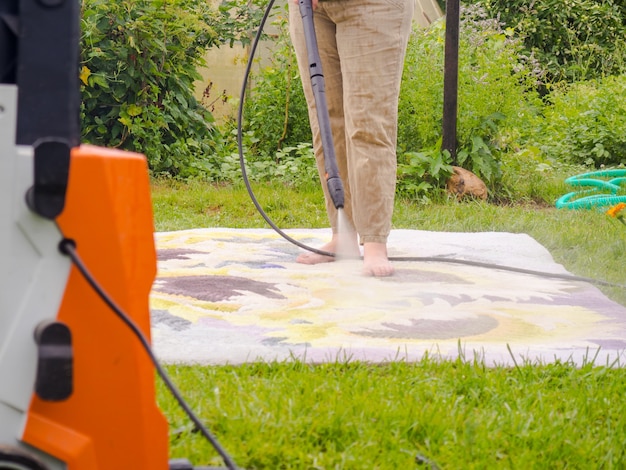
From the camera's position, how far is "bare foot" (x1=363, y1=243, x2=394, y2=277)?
2525 millimetres

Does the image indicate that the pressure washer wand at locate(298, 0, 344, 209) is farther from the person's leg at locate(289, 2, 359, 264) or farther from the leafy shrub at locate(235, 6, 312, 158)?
the leafy shrub at locate(235, 6, 312, 158)

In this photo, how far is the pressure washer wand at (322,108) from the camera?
216cm

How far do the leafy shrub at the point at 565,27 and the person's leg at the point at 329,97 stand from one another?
21.2 feet

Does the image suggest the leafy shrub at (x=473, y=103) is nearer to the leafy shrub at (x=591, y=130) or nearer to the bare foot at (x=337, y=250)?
the leafy shrub at (x=591, y=130)

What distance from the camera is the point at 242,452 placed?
1.16m

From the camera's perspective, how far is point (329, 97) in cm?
272

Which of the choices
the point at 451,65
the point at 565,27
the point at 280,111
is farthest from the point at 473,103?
the point at 565,27

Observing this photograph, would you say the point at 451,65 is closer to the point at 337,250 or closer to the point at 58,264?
the point at 337,250

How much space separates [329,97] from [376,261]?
60cm

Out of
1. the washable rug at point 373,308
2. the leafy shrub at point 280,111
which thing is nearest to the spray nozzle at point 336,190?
the washable rug at point 373,308

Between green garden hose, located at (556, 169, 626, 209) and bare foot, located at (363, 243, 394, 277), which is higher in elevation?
green garden hose, located at (556, 169, 626, 209)

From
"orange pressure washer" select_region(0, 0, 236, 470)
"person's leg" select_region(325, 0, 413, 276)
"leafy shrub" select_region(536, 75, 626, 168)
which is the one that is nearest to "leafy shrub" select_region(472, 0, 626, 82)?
"leafy shrub" select_region(536, 75, 626, 168)

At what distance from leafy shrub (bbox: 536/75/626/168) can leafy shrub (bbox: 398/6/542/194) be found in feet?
4.53

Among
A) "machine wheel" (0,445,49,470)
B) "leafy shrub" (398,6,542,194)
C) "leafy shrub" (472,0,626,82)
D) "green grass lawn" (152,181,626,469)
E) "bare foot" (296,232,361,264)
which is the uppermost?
"leafy shrub" (472,0,626,82)
